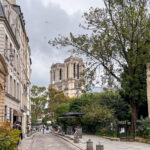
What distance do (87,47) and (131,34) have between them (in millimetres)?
4214

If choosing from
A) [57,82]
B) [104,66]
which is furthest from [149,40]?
[57,82]

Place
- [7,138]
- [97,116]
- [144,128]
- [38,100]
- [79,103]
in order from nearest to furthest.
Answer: [7,138], [144,128], [97,116], [79,103], [38,100]

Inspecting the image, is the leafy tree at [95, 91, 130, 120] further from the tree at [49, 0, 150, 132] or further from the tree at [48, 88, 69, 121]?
the tree at [48, 88, 69, 121]

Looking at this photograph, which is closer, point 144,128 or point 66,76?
point 144,128

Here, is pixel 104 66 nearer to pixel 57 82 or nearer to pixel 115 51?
pixel 115 51

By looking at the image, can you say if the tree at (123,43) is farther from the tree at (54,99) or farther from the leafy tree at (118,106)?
the tree at (54,99)

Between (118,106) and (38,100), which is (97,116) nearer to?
(118,106)

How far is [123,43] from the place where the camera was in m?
25.2

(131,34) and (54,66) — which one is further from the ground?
(54,66)

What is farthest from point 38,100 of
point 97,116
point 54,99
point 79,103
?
point 97,116

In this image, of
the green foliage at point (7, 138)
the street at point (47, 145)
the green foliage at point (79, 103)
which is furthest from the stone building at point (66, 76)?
the green foliage at point (7, 138)

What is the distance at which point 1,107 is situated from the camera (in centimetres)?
1639

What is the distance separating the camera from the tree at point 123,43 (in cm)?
2398

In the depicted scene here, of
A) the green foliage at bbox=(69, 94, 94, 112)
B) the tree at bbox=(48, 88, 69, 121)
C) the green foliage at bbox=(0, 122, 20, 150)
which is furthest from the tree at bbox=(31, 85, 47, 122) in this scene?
the green foliage at bbox=(0, 122, 20, 150)
